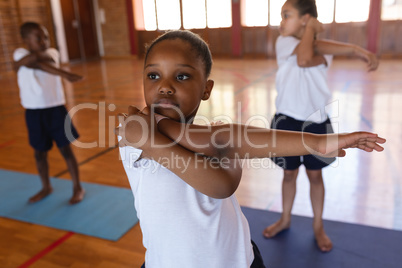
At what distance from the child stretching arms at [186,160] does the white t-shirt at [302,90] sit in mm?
1033

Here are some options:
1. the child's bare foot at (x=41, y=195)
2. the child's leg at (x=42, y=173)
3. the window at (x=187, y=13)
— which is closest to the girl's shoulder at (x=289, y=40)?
the child's leg at (x=42, y=173)

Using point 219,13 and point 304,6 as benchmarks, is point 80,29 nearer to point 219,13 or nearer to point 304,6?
point 219,13

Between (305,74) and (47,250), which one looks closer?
(305,74)

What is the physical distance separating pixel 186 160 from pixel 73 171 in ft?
6.99

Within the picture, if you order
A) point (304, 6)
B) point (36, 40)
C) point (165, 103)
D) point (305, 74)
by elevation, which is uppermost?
point (304, 6)

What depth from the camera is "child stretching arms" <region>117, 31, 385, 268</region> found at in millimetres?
760

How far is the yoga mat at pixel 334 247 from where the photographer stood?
1.84m

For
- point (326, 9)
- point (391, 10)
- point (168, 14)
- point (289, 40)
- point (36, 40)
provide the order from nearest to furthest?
point (289, 40)
point (36, 40)
point (391, 10)
point (326, 9)
point (168, 14)

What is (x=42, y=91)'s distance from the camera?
2.47 m

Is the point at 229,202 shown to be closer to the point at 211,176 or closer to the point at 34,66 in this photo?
the point at 211,176

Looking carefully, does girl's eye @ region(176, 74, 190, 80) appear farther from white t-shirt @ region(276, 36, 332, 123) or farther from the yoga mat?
the yoga mat

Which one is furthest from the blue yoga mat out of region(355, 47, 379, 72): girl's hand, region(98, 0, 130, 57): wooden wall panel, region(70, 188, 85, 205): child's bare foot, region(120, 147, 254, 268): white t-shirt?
region(98, 0, 130, 57): wooden wall panel

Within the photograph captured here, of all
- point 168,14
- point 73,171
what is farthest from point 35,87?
point 168,14

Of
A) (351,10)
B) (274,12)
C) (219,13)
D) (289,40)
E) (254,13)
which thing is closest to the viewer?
(289,40)
